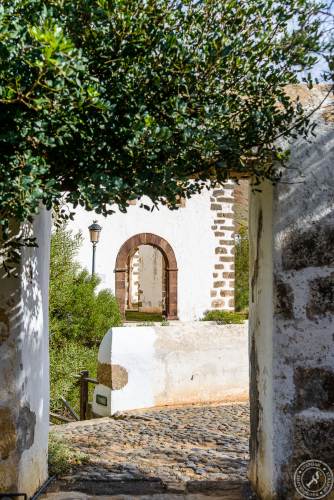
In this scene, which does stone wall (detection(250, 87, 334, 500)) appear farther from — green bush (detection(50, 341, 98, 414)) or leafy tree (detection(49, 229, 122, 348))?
leafy tree (detection(49, 229, 122, 348))

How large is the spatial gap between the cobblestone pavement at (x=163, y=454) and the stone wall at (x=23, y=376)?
309 mm

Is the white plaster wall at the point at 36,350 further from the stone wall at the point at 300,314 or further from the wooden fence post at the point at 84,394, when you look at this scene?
the wooden fence post at the point at 84,394

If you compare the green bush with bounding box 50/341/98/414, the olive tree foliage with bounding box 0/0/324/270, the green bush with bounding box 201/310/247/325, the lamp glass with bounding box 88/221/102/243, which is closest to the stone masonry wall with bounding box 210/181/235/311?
the green bush with bounding box 201/310/247/325

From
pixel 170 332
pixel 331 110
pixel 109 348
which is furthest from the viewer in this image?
pixel 170 332

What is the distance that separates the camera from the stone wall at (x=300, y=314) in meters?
3.23

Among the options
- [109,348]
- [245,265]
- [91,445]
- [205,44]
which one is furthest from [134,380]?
[245,265]

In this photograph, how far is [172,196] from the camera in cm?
270

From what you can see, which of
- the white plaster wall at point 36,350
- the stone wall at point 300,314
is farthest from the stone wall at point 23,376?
the stone wall at point 300,314

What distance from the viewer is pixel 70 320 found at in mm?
8562

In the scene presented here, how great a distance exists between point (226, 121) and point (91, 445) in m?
3.13

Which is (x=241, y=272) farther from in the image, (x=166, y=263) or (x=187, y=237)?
(x=166, y=263)

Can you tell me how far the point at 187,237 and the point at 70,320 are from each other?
6083 millimetres

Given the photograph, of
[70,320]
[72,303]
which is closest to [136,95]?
[70,320]

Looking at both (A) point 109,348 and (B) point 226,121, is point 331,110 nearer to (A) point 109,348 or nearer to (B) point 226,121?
(B) point 226,121
